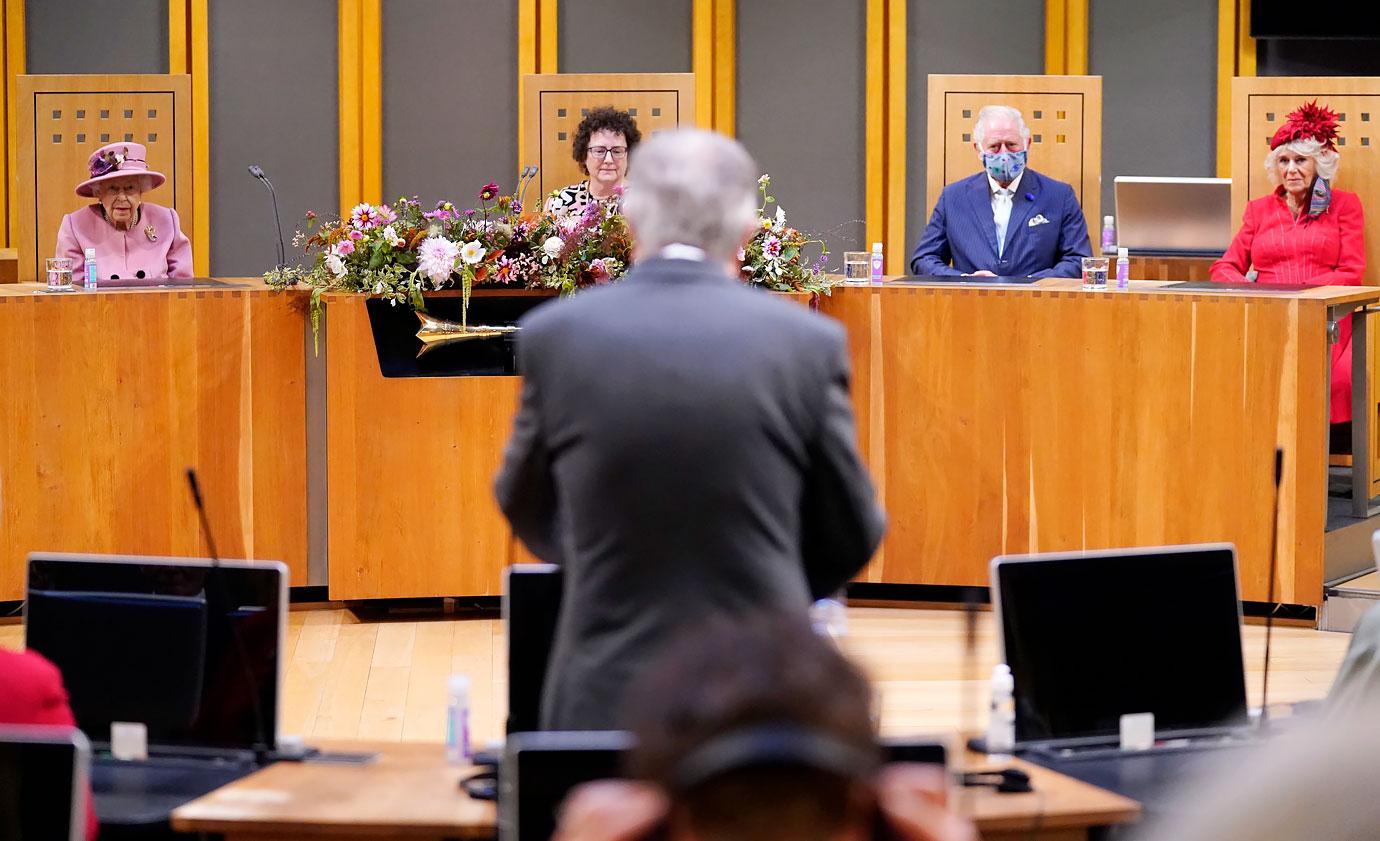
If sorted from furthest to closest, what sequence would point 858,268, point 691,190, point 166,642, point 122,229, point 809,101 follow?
point 809,101
point 122,229
point 858,268
point 166,642
point 691,190

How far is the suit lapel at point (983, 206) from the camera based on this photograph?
6.21 meters

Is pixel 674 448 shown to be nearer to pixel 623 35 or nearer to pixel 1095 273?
pixel 1095 273

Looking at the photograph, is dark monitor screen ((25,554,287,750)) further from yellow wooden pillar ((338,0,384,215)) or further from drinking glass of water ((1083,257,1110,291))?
yellow wooden pillar ((338,0,384,215))

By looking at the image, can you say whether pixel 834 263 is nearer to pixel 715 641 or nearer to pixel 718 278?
pixel 718 278

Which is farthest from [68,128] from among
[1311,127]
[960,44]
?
[1311,127]

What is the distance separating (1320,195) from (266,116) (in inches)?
178

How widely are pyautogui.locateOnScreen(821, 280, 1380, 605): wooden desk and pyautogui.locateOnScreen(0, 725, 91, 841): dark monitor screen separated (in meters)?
3.63

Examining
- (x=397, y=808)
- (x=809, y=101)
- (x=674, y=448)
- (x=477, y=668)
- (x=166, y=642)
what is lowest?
(x=477, y=668)

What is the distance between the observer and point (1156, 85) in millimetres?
8430

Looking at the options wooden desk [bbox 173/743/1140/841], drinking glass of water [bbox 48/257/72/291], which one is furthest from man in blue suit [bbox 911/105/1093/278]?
wooden desk [bbox 173/743/1140/841]

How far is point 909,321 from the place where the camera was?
5223 mm

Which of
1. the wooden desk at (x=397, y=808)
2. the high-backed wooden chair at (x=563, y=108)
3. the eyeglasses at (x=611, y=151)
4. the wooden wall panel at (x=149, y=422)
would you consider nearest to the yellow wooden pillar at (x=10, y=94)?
the high-backed wooden chair at (x=563, y=108)

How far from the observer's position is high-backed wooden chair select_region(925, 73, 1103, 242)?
269 inches

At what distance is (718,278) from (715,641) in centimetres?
108
